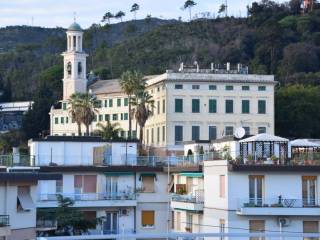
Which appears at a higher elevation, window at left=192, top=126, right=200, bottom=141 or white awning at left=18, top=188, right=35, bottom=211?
window at left=192, top=126, right=200, bottom=141

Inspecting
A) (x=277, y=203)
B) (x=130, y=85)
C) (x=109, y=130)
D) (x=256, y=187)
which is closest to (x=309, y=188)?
(x=277, y=203)

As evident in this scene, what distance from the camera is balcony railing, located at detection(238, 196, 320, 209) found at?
41.9 meters

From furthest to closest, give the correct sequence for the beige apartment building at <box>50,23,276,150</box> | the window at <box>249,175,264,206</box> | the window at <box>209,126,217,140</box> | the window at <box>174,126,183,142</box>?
the window at <box>209,126,217,140</box> < the beige apartment building at <box>50,23,276,150</box> < the window at <box>174,126,183,142</box> < the window at <box>249,175,264,206</box>

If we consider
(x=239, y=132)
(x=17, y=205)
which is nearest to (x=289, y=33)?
(x=239, y=132)

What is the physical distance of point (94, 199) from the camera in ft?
161

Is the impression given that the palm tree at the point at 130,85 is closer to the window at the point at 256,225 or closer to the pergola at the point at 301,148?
the pergola at the point at 301,148

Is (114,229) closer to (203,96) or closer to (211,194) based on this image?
(211,194)

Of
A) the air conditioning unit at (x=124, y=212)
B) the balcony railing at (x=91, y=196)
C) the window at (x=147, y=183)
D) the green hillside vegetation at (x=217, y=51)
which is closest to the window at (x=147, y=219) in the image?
the air conditioning unit at (x=124, y=212)

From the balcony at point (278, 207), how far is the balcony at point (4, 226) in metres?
14.8

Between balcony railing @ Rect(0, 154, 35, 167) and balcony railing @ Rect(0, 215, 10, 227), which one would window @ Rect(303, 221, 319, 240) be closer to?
balcony railing @ Rect(0, 154, 35, 167)

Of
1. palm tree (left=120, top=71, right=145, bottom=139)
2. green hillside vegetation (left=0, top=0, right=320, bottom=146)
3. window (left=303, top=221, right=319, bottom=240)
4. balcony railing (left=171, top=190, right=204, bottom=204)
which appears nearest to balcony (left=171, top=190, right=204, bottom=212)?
balcony railing (left=171, top=190, right=204, bottom=204)

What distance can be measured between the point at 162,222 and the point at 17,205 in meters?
21.3

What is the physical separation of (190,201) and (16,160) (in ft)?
31.8

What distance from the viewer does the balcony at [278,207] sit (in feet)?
136
